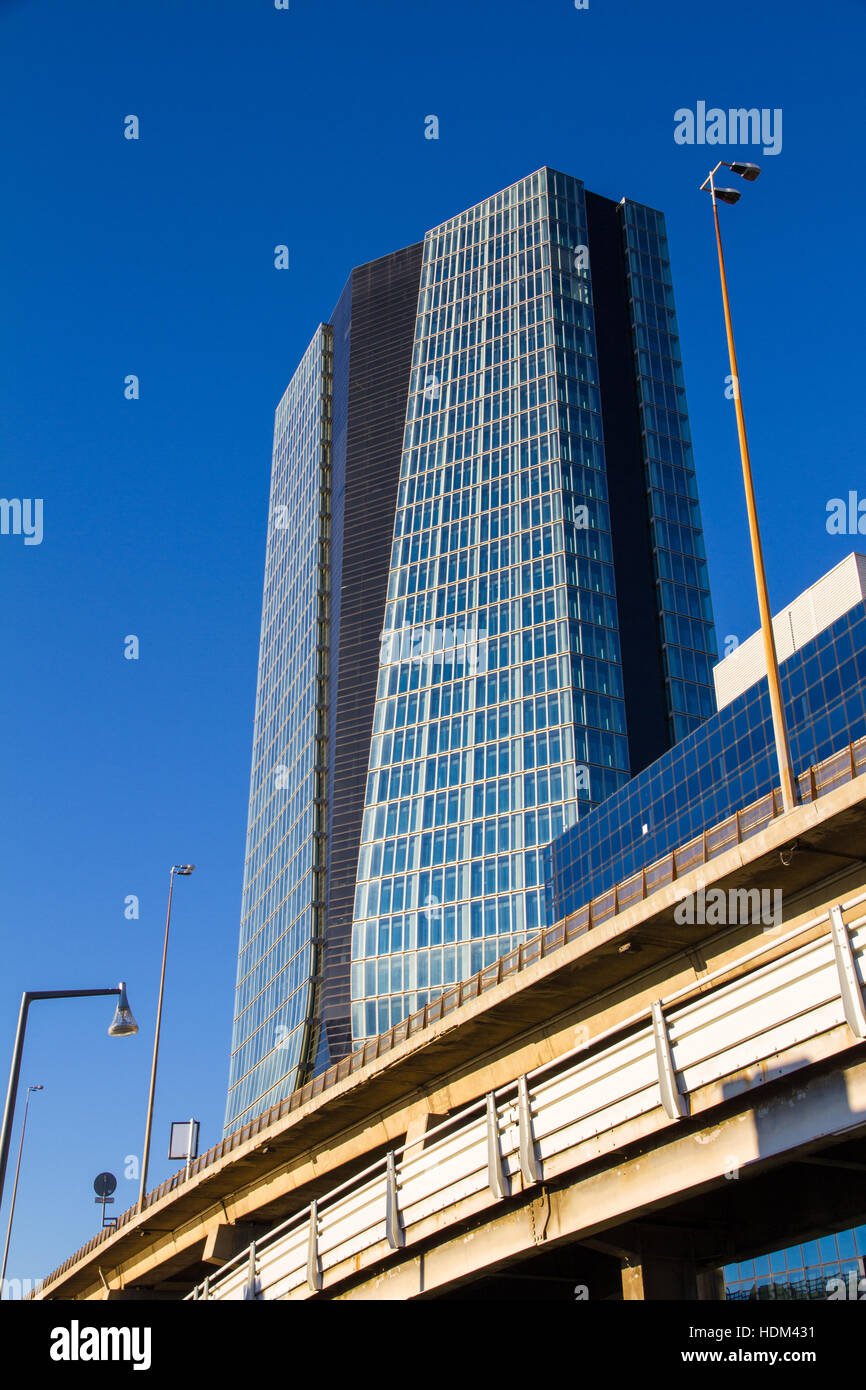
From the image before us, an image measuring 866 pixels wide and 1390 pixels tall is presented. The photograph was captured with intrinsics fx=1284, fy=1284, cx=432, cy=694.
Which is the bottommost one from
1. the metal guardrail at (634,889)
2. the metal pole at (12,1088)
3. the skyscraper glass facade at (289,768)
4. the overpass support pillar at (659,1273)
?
the overpass support pillar at (659,1273)

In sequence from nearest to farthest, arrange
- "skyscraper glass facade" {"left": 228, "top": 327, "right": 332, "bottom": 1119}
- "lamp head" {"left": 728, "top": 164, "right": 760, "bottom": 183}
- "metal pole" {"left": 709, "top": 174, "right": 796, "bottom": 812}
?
"metal pole" {"left": 709, "top": 174, "right": 796, "bottom": 812}
"lamp head" {"left": 728, "top": 164, "right": 760, "bottom": 183}
"skyscraper glass facade" {"left": 228, "top": 327, "right": 332, "bottom": 1119}

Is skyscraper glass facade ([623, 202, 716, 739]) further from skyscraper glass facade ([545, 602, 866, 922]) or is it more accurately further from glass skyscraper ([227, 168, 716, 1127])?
skyscraper glass facade ([545, 602, 866, 922])

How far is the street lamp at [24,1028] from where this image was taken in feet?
73.7

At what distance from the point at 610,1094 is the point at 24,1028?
13.6 m

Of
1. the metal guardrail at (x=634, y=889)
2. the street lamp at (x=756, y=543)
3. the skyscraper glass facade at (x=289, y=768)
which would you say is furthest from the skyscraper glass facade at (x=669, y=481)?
the street lamp at (x=756, y=543)

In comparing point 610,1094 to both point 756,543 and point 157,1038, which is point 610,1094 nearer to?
point 756,543

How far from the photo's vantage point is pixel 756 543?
24656mm

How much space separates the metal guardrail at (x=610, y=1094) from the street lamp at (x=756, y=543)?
20.4 ft

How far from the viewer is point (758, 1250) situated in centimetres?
1733

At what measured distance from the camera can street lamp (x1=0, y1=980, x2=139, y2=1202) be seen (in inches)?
885

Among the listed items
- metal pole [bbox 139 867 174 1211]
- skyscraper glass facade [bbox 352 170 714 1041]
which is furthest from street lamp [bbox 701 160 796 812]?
skyscraper glass facade [bbox 352 170 714 1041]

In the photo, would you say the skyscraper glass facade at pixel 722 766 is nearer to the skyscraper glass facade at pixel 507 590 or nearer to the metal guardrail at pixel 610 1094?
the skyscraper glass facade at pixel 507 590

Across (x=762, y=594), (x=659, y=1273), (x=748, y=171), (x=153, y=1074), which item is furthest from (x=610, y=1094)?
(x=153, y=1074)

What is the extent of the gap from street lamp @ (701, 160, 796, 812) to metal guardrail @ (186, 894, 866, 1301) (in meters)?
6.22
